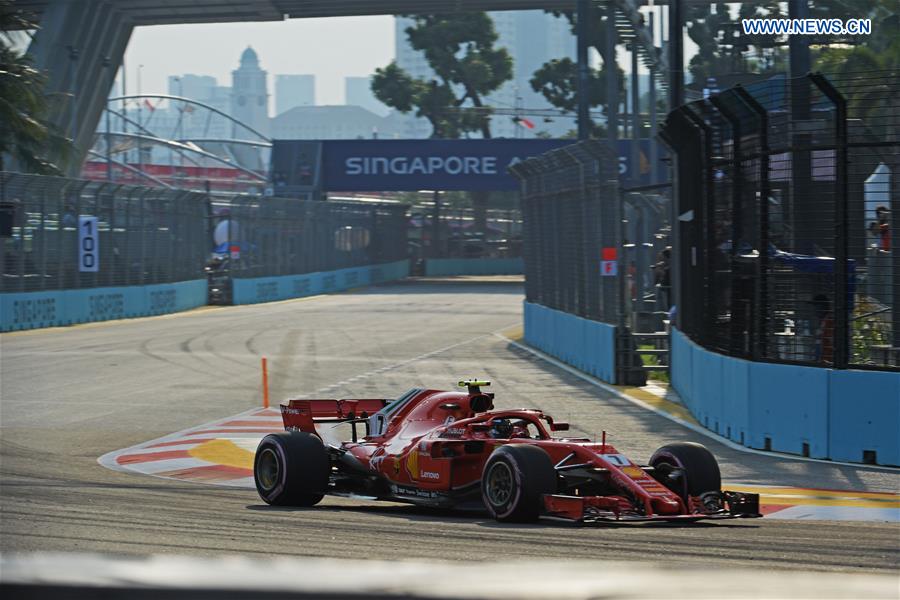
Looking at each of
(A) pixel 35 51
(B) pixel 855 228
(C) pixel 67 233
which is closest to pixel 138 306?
(C) pixel 67 233

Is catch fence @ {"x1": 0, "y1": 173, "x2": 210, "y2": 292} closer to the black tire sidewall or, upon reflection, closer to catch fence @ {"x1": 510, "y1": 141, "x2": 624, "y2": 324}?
catch fence @ {"x1": 510, "y1": 141, "x2": 624, "y2": 324}

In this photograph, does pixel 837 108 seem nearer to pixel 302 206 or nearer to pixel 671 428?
pixel 671 428

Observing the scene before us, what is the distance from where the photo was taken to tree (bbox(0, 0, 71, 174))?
1426 inches

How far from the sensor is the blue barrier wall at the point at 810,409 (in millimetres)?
11867

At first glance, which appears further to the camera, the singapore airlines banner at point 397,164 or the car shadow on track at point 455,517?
the singapore airlines banner at point 397,164

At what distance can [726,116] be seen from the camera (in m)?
13.7

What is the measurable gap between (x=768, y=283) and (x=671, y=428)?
272 centimetres

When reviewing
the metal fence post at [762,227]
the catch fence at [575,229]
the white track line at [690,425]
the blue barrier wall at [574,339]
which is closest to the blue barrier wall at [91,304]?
the blue barrier wall at [574,339]

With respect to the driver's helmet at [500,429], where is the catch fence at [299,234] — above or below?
above

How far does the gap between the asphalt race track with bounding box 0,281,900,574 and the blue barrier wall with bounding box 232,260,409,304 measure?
33.9 feet

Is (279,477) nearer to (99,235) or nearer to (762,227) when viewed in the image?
(762,227)

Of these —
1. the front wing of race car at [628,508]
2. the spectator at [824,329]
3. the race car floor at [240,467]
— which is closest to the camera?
the front wing of race car at [628,508]

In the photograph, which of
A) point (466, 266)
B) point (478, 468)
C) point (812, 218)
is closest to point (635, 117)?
point (812, 218)

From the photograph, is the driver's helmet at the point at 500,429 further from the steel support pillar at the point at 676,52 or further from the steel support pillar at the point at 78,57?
the steel support pillar at the point at 78,57
